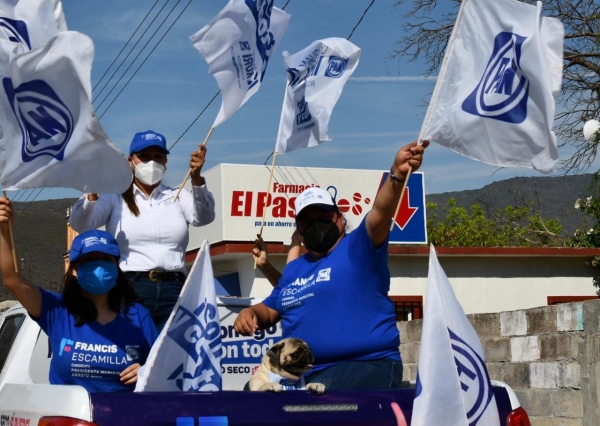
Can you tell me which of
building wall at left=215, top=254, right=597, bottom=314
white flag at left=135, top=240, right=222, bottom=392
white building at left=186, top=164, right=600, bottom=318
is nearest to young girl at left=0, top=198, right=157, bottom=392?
white flag at left=135, top=240, right=222, bottom=392

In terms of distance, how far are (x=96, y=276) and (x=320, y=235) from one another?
112cm

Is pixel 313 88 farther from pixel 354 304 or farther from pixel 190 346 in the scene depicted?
pixel 190 346

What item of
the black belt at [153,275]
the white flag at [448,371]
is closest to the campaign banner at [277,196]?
the black belt at [153,275]

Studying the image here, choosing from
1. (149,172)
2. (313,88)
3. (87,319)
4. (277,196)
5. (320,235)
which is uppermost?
(277,196)

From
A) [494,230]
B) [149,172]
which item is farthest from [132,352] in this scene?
[494,230]

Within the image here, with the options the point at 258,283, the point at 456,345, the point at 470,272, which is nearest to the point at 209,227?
the point at 258,283

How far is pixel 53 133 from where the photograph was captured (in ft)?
16.2

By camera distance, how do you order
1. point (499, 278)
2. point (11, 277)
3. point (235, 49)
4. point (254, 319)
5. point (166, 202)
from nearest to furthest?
point (11, 277) → point (254, 319) → point (166, 202) → point (235, 49) → point (499, 278)

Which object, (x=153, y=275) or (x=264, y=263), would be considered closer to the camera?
(x=153, y=275)

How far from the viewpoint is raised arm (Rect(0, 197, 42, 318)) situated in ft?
15.4

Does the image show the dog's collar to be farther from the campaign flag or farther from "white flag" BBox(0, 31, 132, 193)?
the campaign flag

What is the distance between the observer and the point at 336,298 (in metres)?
4.62

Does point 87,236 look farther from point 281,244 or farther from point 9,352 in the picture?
point 281,244

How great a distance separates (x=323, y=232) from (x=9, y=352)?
2.07 m
